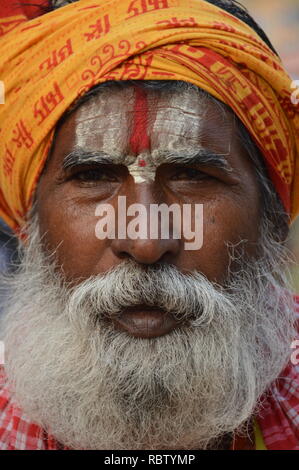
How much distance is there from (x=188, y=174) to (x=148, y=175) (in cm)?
16

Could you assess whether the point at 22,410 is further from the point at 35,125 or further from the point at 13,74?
the point at 13,74

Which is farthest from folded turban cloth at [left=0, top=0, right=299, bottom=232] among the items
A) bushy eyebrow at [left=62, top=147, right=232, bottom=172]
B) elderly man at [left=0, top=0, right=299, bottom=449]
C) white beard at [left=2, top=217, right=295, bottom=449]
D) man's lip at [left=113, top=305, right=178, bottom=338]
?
man's lip at [left=113, top=305, right=178, bottom=338]

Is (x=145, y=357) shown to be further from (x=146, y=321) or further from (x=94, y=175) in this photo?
(x=94, y=175)

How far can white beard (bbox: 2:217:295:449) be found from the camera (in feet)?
6.64

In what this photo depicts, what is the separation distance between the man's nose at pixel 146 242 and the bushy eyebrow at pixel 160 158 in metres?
0.09

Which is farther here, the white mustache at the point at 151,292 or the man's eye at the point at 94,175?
the man's eye at the point at 94,175

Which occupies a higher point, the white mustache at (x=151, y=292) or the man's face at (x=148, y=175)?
the man's face at (x=148, y=175)

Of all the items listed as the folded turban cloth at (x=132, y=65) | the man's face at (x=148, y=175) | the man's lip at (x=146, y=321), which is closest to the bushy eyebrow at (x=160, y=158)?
the man's face at (x=148, y=175)

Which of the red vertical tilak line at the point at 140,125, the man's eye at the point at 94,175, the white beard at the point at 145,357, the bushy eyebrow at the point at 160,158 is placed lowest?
the white beard at the point at 145,357

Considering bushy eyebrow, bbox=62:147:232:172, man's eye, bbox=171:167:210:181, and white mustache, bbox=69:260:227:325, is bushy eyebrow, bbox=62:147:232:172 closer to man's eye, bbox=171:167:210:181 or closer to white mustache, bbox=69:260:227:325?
man's eye, bbox=171:167:210:181

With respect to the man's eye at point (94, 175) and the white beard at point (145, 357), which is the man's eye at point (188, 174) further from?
the white beard at point (145, 357)

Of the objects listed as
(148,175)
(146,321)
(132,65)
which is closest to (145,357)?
(146,321)

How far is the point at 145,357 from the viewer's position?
6.63ft

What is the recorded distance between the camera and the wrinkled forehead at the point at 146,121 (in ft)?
6.78
